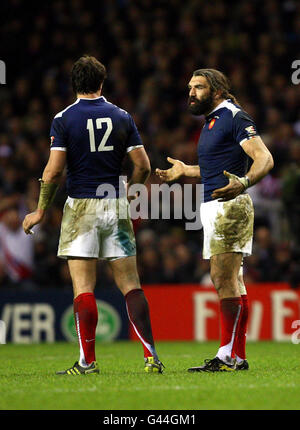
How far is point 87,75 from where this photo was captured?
6.53m

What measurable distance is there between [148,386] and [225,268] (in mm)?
1324

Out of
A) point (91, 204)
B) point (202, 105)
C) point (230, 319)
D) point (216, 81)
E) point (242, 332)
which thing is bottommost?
point (242, 332)

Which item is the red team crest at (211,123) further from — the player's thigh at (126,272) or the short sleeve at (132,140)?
the player's thigh at (126,272)

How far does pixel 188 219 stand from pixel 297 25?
4.92 metres

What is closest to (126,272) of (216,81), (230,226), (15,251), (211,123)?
(230,226)

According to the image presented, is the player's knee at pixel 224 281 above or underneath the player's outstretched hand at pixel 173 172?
underneath

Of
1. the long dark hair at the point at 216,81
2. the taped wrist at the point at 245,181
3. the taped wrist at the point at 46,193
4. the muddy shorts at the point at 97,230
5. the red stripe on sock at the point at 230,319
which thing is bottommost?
the red stripe on sock at the point at 230,319

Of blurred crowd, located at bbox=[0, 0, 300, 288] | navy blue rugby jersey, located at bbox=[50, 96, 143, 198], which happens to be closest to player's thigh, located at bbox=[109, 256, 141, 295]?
navy blue rugby jersey, located at bbox=[50, 96, 143, 198]

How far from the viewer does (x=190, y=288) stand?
12445 millimetres

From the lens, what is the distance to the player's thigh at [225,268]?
6.61 metres

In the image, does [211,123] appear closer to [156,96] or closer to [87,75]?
[87,75]

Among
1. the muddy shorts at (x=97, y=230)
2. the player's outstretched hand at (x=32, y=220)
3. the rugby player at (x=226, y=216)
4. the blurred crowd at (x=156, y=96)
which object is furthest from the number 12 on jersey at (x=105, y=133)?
the blurred crowd at (x=156, y=96)

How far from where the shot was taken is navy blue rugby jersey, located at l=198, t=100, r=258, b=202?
21.8ft

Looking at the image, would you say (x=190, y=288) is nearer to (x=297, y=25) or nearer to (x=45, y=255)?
(x=45, y=255)
